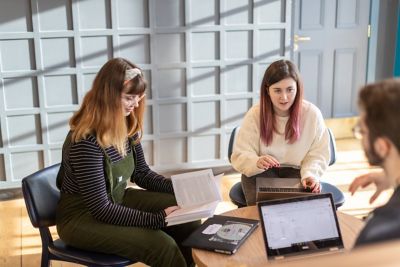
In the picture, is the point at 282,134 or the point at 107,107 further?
the point at 282,134

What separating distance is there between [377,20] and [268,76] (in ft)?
9.53

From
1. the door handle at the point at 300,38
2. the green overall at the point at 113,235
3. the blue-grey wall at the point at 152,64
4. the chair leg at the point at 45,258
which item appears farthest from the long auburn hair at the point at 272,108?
the door handle at the point at 300,38

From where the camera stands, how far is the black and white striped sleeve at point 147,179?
2.31m

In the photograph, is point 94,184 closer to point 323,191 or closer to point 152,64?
point 323,191

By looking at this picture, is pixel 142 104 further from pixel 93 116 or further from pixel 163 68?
pixel 163 68

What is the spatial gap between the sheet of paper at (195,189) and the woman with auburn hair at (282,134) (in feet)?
1.21

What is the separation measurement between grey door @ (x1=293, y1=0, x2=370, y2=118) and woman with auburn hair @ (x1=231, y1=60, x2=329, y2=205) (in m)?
2.41

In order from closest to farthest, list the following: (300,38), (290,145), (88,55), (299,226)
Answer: (299,226)
(290,145)
(88,55)
(300,38)

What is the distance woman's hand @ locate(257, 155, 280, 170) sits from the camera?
2.35 m

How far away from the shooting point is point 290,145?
98.1 inches

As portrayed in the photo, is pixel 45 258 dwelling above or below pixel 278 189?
below

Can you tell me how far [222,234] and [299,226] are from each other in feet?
1.07

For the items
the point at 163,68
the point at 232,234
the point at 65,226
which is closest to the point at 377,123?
the point at 232,234

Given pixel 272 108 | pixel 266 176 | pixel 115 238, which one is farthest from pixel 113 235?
pixel 272 108
